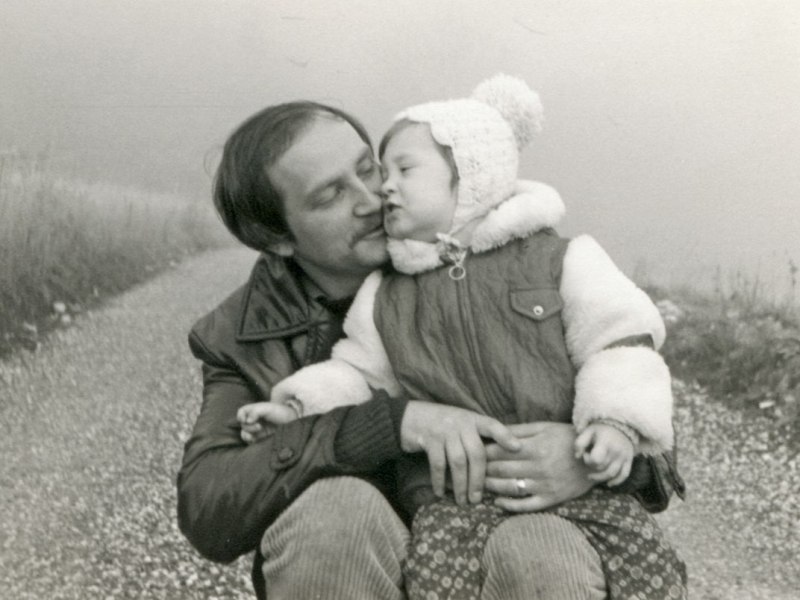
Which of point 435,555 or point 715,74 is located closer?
point 435,555

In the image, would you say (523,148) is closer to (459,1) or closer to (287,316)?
(287,316)

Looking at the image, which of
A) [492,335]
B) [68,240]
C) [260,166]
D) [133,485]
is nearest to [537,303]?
[492,335]

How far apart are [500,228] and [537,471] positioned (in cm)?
37

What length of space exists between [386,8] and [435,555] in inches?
60.0

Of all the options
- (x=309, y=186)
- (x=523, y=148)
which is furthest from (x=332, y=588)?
(x=523, y=148)

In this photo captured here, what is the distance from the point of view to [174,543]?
2.52 m

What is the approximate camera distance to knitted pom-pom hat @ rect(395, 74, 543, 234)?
1515 millimetres

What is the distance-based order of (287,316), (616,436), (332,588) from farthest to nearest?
1. (287,316)
2. (616,436)
3. (332,588)

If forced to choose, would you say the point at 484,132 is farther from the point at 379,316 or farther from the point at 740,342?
the point at 740,342

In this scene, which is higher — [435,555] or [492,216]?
[492,216]

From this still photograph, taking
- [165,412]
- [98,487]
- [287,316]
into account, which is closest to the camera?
[287,316]

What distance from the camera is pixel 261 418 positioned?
57.4 inches

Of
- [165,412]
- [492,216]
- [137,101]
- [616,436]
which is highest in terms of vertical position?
[492,216]

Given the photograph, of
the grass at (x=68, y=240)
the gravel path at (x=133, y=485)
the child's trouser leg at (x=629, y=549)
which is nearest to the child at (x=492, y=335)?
the child's trouser leg at (x=629, y=549)
